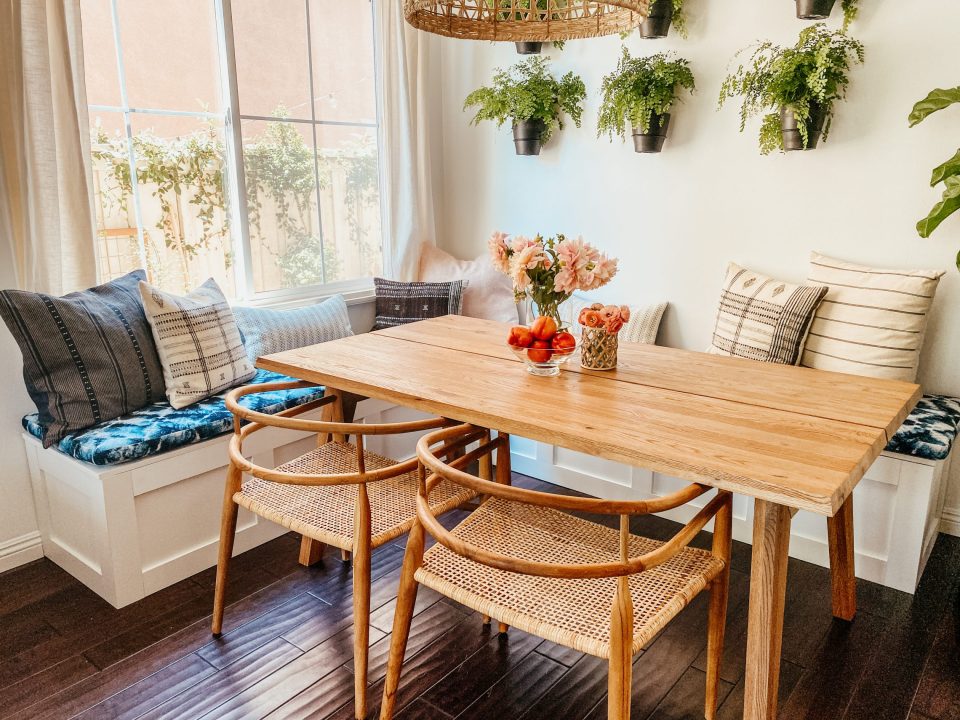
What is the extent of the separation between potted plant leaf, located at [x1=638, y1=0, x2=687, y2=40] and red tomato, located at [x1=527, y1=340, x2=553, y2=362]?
5.28 feet

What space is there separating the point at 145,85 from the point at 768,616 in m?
2.70

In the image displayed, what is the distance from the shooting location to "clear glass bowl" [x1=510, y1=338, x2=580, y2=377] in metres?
1.95

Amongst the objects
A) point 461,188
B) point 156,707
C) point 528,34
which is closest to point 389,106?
point 461,188

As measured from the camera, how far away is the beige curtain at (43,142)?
220cm

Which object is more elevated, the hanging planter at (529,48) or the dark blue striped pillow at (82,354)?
the hanging planter at (529,48)

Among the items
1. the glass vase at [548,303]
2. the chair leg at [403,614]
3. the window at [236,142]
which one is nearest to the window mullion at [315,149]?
the window at [236,142]

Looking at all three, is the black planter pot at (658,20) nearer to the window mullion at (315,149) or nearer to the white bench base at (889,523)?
the window mullion at (315,149)

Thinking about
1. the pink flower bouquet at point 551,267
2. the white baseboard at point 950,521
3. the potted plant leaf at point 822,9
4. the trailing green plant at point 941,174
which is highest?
the potted plant leaf at point 822,9

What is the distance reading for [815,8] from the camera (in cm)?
246

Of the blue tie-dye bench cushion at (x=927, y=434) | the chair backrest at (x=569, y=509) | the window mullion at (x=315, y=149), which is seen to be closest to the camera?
the chair backrest at (x=569, y=509)

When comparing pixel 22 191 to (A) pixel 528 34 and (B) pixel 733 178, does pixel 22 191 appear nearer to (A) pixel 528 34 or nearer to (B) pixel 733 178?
(A) pixel 528 34

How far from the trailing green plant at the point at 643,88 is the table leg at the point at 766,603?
6.40ft

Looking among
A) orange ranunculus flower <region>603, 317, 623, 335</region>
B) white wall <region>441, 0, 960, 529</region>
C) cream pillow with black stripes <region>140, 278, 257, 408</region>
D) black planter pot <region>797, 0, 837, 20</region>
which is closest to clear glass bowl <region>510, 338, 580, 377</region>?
orange ranunculus flower <region>603, 317, 623, 335</region>

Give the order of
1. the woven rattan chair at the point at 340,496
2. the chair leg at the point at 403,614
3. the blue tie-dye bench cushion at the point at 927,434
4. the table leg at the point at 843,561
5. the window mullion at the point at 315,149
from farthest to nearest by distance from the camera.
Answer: the window mullion at the point at 315,149 → the blue tie-dye bench cushion at the point at 927,434 → the table leg at the point at 843,561 → the woven rattan chair at the point at 340,496 → the chair leg at the point at 403,614
